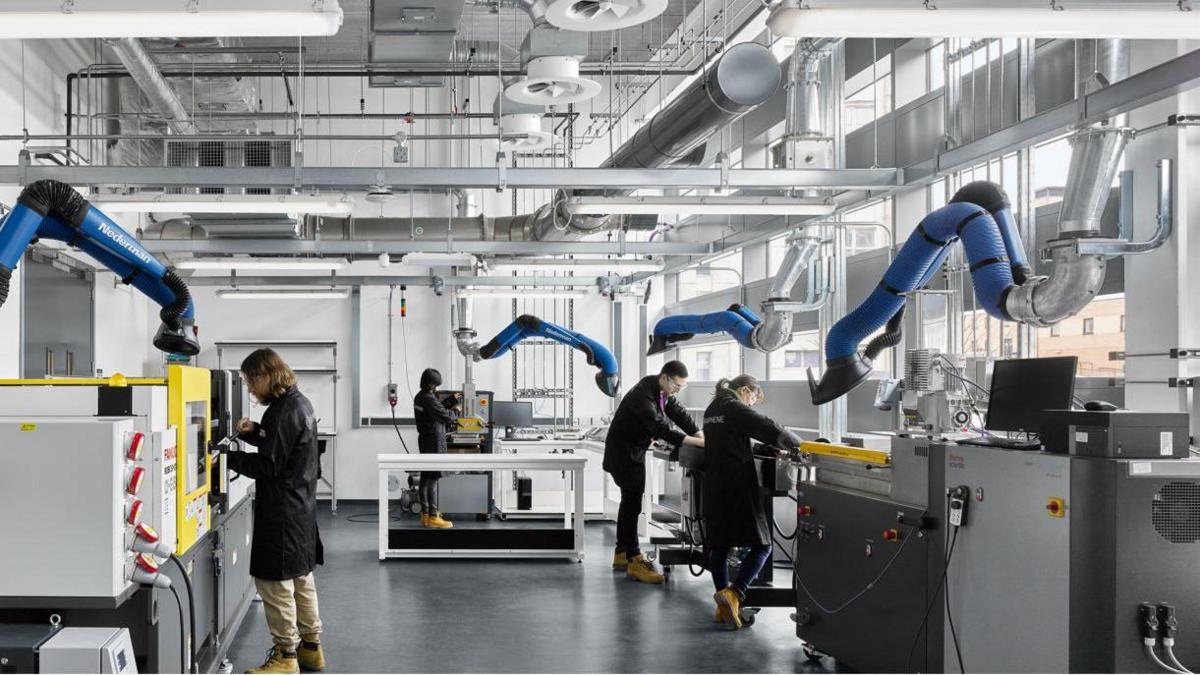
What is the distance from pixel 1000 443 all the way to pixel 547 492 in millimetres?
7368

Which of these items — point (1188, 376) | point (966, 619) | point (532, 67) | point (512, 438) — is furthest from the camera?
point (512, 438)

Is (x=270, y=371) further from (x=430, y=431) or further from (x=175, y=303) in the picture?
(x=430, y=431)

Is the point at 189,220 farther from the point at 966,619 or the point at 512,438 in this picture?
the point at 966,619

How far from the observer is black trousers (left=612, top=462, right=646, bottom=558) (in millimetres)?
6684

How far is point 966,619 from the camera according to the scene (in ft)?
11.5

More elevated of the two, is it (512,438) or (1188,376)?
(1188,376)

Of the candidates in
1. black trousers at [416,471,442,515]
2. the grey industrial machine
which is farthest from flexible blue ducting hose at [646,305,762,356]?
the grey industrial machine

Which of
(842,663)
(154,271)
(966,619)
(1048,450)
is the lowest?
(842,663)

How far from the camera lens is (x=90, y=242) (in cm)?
369

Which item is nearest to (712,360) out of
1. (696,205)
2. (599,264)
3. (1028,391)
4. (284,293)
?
(599,264)

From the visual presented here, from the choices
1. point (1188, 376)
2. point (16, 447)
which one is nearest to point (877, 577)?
point (1188, 376)

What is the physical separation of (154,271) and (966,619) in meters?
3.44

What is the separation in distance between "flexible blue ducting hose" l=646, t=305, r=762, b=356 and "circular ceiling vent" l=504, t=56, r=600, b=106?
2.68 m

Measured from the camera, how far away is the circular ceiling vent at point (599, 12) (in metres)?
3.27
